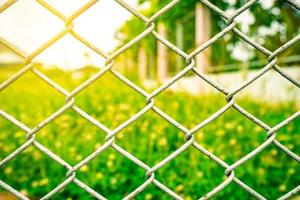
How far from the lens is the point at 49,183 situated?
7.20ft

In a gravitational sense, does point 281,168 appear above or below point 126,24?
below

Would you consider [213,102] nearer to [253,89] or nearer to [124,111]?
[124,111]

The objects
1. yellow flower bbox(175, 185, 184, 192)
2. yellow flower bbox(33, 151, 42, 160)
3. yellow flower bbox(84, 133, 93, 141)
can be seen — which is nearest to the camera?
yellow flower bbox(175, 185, 184, 192)

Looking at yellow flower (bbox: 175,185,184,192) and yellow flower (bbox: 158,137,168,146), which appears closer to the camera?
yellow flower (bbox: 175,185,184,192)

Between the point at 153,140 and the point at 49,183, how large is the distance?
3.03 ft

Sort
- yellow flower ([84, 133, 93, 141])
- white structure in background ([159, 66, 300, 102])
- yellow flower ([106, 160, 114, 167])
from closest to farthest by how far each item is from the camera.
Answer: yellow flower ([106, 160, 114, 167]), yellow flower ([84, 133, 93, 141]), white structure in background ([159, 66, 300, 102])

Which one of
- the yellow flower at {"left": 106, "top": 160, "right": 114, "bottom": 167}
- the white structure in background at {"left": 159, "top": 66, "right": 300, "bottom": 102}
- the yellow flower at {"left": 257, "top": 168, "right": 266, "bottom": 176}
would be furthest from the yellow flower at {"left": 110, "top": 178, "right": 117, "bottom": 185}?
the white structure in background at {"left": 159, "top": 66, "right": 300, "bottom": 102}

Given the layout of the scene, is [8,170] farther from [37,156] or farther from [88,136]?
[88,136]

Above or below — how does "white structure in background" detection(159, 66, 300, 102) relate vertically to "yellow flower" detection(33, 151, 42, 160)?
above

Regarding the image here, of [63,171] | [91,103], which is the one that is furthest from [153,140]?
[91,103]

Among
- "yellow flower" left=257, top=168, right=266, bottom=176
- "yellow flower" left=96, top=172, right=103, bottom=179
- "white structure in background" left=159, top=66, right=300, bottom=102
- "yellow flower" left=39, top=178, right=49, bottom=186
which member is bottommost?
"yellow flower" left=257, top=168, right=266, bottom=176

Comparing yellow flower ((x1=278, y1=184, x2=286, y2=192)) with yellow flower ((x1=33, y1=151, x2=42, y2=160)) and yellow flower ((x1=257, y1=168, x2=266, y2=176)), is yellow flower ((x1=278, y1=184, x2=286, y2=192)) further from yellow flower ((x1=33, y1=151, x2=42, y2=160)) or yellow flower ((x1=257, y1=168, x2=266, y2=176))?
yellow flower ((x1=33, y1=151, x2=42, y2=160))

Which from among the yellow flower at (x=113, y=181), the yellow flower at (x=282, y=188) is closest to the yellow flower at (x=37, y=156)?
the yellow flower at (x=113, y=181)

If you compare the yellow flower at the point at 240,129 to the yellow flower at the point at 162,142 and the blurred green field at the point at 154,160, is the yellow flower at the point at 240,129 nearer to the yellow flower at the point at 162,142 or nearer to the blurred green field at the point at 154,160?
the blurred green field at the point at 154,160
